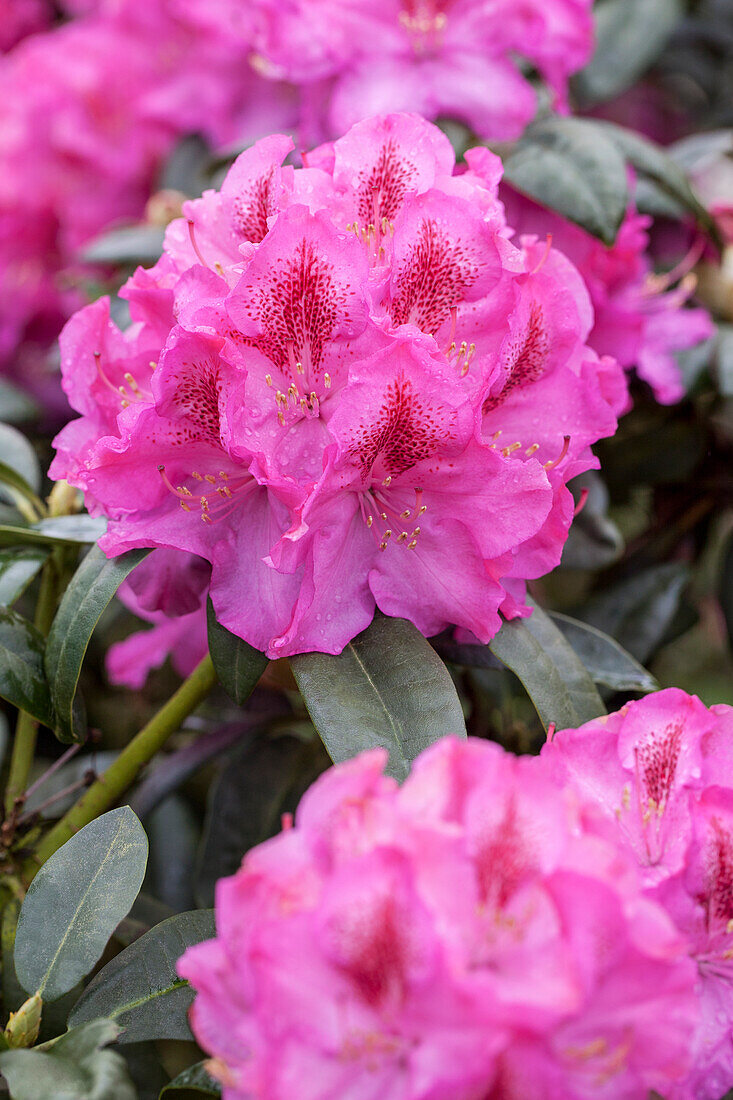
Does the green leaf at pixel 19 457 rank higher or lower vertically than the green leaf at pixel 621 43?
lower

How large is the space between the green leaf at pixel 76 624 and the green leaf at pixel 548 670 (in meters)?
0.25

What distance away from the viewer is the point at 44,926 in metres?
0.60

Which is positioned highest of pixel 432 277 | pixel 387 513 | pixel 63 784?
pixel 432 277

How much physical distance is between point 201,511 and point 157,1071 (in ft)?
1.35

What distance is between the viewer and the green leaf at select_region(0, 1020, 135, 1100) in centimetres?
47

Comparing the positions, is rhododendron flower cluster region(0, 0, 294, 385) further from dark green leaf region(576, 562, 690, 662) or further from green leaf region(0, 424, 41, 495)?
dark green leaf region(576, 562, 690, 662)

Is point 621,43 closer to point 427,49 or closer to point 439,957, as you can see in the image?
point 427,49

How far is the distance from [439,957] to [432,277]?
1.33ft

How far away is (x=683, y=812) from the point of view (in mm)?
562

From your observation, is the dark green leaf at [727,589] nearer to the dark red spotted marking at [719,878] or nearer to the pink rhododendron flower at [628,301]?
the pink rhododendron flower at [628,301]

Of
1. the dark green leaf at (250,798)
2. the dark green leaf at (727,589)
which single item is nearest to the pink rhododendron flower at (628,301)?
the dark green leaf at (727,589)

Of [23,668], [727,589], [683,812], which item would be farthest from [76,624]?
[727,589]

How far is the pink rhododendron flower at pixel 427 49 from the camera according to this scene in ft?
3.26

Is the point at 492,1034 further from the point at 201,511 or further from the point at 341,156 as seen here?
the point at 341,156
